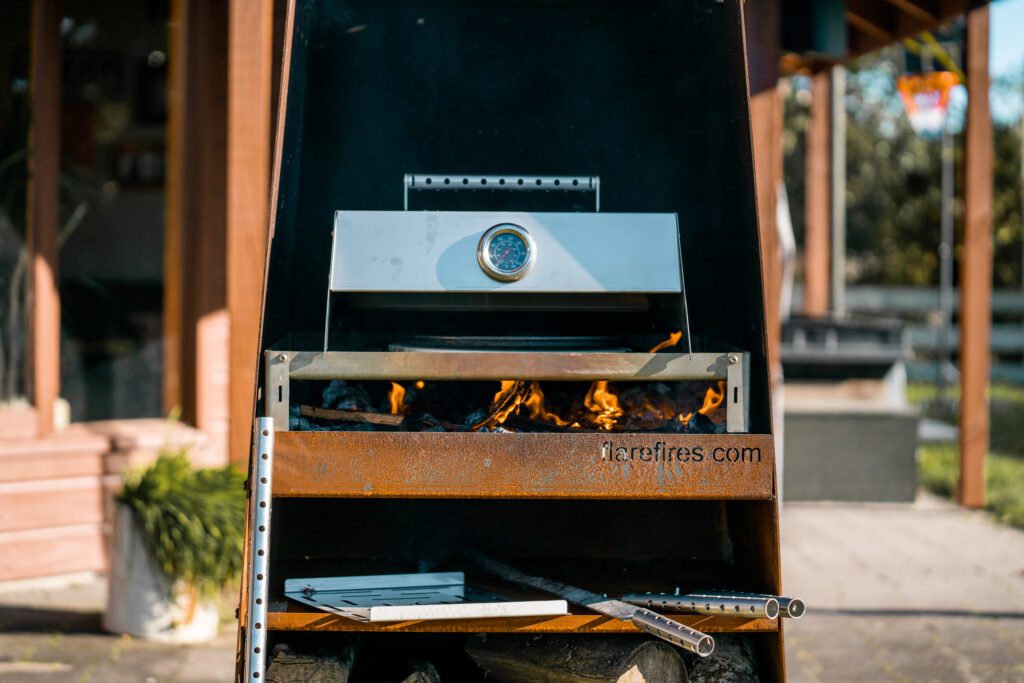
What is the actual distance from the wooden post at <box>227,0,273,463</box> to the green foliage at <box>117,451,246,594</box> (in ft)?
0.95

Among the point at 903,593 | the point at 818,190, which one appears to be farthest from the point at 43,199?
the point at 818,190

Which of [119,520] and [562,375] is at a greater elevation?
[562,375]

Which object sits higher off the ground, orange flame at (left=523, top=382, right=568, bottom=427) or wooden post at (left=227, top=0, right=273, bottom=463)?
wooden post at (left=227, top=0, right=273, bottom=463)

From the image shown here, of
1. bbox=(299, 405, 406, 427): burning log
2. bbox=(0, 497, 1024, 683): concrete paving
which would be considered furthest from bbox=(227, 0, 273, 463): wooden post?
bbox=(299, 405, 406, 427): burning log

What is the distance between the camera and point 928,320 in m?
17.2

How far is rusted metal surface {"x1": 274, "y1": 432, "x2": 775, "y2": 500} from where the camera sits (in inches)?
95.3

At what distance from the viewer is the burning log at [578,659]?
2646 millimetres

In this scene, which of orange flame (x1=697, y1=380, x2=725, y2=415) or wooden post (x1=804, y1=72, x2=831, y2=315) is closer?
orange flame (x1=697, y1=380, x2=725, y2=415)

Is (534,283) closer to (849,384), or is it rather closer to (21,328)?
(21,328)

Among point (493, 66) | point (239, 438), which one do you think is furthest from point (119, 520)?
point (493, 66)

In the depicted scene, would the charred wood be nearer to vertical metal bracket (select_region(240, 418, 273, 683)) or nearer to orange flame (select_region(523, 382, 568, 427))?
vertical metal bracket (select_region(240, 418, 273, 683))

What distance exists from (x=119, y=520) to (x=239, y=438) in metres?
0.51

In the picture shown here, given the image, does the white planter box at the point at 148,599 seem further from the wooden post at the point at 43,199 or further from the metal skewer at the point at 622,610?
the metal skewer at the point at 622,610

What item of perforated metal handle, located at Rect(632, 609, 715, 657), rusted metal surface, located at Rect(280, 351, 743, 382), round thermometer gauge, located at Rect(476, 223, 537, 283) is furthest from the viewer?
round thermometer gauge, located at Rect(476, 223, 537, 283)
